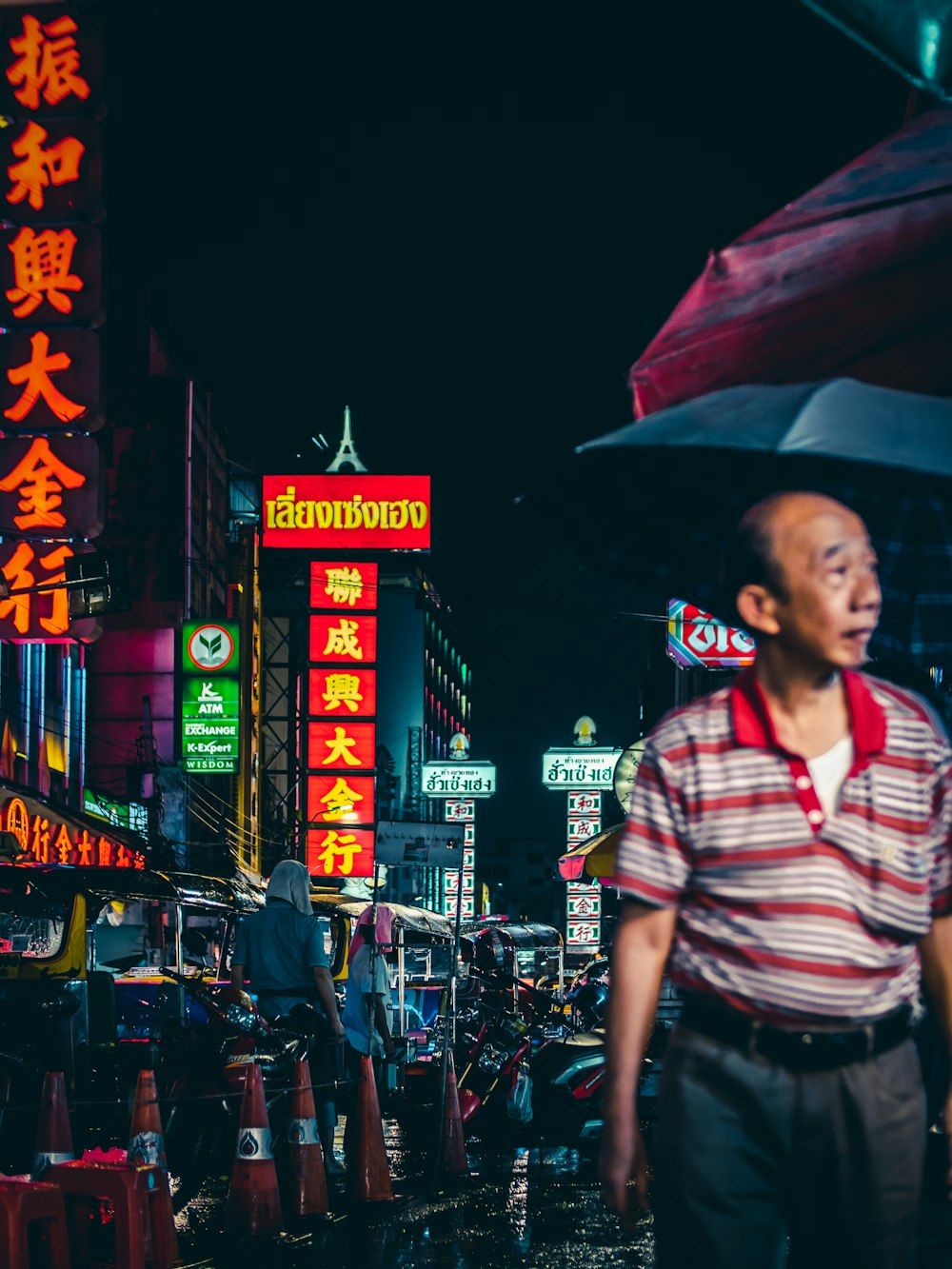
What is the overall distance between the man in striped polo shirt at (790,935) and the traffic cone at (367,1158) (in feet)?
25.6

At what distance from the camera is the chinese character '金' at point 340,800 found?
4778 centimetres

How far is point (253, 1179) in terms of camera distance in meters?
9.39

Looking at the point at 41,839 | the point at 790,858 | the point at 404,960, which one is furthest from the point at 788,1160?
the point at 41,839

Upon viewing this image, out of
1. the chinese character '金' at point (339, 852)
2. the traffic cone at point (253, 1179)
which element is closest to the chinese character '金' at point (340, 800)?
the chinese character '金' at point (339, 852)

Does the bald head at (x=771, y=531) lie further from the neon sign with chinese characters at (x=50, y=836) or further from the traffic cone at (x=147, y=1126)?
the neon sign with chinese characters at (x=50, y=836)

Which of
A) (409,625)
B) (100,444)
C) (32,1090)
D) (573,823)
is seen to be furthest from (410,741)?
(32,1090)

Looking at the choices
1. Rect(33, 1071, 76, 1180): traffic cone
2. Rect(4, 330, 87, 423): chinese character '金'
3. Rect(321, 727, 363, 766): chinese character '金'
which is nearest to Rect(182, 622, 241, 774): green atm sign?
Rect(321, 727, 363, 766): chinese character '金'

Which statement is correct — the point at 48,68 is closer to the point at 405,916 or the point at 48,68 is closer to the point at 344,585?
the point at 405,916

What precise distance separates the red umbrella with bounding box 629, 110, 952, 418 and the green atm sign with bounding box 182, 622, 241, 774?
36982 mm

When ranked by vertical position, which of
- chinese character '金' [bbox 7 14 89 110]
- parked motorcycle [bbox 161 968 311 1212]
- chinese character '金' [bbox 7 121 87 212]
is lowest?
parked motorcycle [bbox 161 968 311 1212]

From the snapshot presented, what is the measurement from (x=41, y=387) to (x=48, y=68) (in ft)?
16.6

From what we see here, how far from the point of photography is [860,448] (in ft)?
14.6

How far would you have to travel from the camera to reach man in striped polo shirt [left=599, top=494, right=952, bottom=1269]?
3.15m

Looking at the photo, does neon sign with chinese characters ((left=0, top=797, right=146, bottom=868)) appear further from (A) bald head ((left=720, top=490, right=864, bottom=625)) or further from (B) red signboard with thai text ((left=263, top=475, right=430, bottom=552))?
(A) bald head ((left=720, top=490, right=864, bottom=625))
